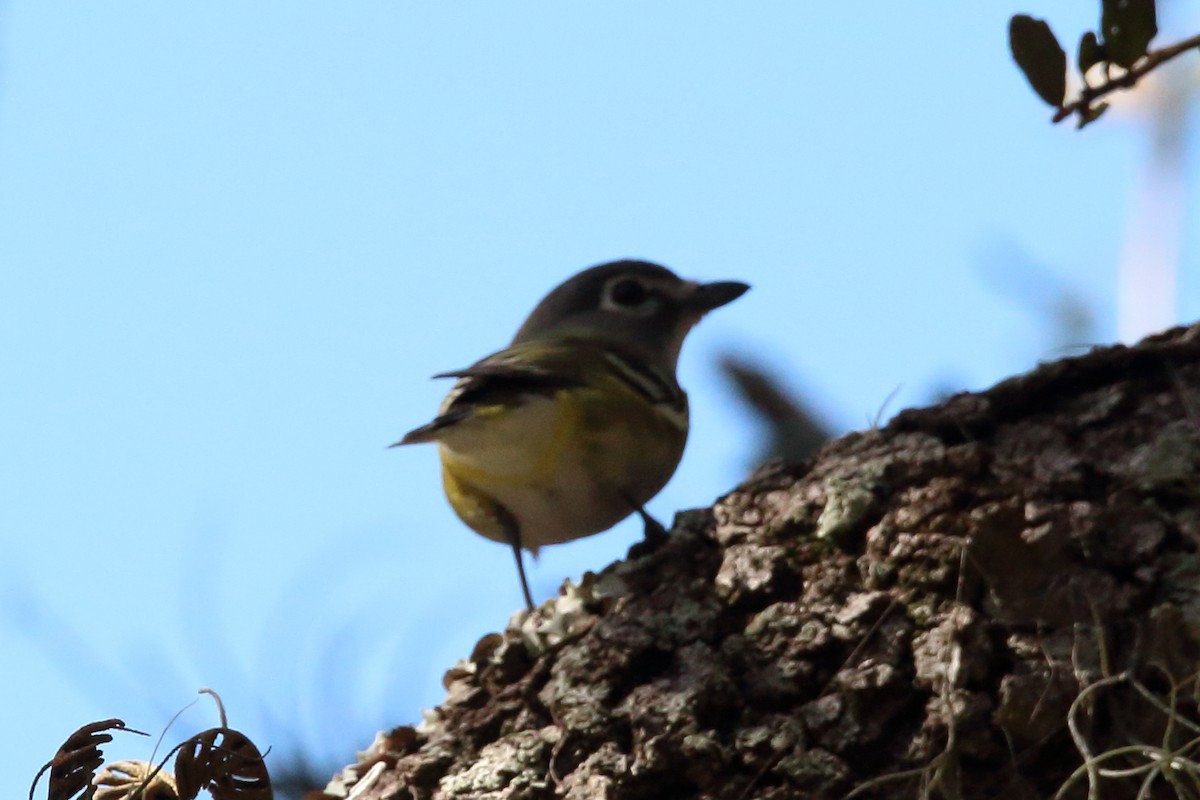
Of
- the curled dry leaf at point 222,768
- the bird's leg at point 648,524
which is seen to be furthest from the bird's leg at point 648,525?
the curled dry leaf at point 222,768

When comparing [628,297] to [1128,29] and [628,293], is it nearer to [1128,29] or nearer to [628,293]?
[628,293]

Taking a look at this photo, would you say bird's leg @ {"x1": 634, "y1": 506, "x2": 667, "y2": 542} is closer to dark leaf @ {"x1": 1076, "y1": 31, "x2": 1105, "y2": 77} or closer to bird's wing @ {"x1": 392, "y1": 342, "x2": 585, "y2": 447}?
bird's wing @ {"x1": 392, "y1": 342, "x2": 585, "y2": 447}

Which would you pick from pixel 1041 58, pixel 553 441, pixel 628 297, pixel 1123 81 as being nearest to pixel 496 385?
pixel 553 441

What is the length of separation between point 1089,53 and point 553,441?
77.8 inches

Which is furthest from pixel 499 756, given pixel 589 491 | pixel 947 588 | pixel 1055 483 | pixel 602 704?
pixel 589 491

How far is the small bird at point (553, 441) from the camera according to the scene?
4.35m

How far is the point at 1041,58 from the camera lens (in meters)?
2.97

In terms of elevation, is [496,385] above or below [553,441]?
above

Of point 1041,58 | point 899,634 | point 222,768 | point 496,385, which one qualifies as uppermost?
point 1041,58

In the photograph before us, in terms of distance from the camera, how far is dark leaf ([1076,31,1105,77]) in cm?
290

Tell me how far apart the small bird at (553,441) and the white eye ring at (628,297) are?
2.83 feet

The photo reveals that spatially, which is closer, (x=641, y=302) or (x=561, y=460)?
(x=561, y=460)

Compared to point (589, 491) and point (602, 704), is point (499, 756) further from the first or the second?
point (589, 491)

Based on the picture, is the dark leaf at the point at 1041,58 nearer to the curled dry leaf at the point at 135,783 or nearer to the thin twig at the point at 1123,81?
the thin twig at the point at 1123,81
